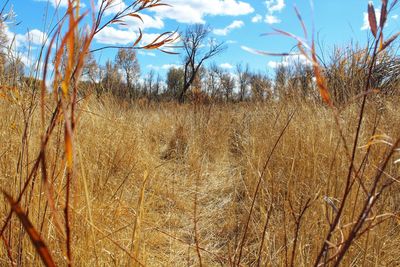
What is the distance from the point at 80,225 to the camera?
47.3 inches

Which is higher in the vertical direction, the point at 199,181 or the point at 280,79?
the point at 280,79

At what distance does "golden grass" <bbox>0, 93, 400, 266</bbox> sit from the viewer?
104 centimetres

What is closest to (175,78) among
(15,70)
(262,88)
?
(262,88)

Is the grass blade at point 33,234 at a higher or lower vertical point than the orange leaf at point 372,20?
lower

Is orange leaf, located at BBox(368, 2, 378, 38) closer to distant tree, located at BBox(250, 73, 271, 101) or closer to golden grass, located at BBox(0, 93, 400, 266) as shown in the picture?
golden grass, located at BBox(0, 93, 400, 266)

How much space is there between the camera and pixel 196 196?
39.5 inches

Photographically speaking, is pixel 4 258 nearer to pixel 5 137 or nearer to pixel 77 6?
pixel 5 137

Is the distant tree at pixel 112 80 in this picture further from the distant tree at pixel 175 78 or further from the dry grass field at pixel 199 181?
the distant tree at pixel 175 78

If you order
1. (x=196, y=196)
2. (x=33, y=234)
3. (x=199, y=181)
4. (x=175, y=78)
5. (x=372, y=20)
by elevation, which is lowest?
(x=199, y=181)

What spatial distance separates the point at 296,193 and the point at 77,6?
171cm

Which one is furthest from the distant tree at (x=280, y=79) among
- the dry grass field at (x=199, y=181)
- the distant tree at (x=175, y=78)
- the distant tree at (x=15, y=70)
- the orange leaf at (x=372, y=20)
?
the distant tree at (x=175, y=78)

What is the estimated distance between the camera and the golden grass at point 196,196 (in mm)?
1035

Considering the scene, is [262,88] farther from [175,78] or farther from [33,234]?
[175,78]

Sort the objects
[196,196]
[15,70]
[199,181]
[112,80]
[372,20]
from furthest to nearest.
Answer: [112,80] < [199,181] < [15,70] < [196,196] < [372,20]
